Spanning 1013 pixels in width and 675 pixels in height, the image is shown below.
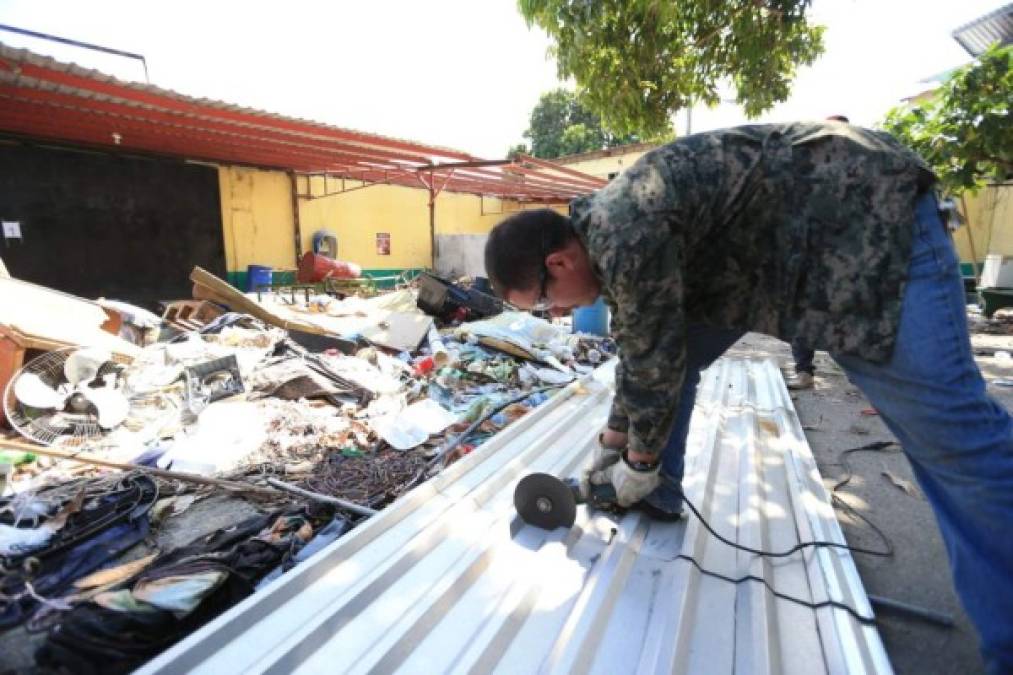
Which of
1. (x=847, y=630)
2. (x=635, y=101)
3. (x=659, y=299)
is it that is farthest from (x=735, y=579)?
(x=635, y=101)

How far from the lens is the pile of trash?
159 centimetres

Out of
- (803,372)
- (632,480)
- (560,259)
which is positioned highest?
(560,259)

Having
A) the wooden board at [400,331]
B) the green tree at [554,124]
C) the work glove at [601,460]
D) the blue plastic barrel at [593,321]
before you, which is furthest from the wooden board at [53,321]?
the green tree at [554,124]

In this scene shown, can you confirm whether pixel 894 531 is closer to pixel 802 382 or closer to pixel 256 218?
pixel 802 382

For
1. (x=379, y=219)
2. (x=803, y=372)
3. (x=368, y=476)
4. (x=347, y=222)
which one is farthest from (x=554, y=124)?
(x=368, y=476)

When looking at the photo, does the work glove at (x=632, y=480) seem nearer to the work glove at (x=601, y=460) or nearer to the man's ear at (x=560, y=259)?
the work glove at (x=601, y=460)

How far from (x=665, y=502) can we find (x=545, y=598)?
23.7 inches

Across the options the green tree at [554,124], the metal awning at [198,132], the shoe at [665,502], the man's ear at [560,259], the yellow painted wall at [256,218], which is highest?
the green tree at [554,124]

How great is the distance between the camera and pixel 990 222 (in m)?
12.7

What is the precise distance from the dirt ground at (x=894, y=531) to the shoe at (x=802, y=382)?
0.08 metres

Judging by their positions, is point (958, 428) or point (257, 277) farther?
point (257, 277)

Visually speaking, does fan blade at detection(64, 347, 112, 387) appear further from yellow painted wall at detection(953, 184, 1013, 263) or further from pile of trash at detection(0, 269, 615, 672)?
yellow painted wall at detection(953, 184, 1013, 263)

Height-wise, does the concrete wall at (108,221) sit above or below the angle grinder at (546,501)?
above

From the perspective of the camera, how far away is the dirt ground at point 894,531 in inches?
58.2
